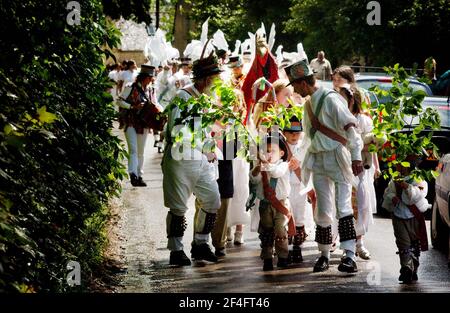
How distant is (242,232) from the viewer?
1333 cm

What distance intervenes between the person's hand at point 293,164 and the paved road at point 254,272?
0.98 meters

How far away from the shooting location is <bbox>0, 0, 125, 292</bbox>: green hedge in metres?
5.54

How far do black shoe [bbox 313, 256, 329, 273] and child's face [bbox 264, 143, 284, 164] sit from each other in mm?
1110

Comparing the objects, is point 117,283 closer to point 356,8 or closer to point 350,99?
point 350,99

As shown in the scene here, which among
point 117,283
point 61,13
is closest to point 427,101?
point 117,283

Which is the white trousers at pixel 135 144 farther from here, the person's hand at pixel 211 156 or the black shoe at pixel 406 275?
the black shoe at pixel 406 275

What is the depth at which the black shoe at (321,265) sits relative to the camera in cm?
1102

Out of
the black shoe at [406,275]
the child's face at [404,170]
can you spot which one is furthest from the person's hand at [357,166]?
the black shoe at [406,275]

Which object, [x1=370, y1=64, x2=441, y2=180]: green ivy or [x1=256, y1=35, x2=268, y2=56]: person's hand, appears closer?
[x1=370, y1=64, x2=441, y2=180]: green ivy

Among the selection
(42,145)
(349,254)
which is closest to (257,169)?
(349,254)

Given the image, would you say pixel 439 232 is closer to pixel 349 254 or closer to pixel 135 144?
pixel 349 254

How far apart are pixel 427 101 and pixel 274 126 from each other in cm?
639

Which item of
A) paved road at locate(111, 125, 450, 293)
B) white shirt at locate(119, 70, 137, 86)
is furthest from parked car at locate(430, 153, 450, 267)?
white shirt at locate(119, 70, 137, 86)

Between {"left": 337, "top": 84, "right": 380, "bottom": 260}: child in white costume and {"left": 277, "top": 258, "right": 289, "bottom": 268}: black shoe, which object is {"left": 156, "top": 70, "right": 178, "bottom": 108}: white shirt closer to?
{"left": 337, "top": 84, "right": 380, "bottom": 260}: child in white costume
